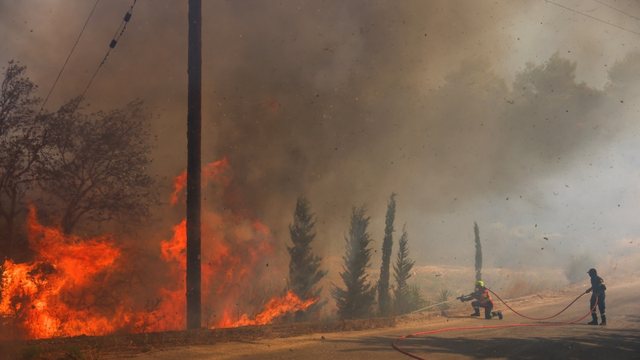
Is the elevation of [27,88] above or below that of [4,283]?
above

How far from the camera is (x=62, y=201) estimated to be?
63.4ft

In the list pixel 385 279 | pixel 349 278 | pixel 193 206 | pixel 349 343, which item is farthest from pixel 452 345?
pixel 385 279

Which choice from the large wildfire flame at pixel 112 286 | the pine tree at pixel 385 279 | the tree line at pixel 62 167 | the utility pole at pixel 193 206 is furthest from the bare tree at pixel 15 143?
the pine tree at pixel 385 279

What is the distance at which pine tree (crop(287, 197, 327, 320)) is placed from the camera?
2702 centimetres

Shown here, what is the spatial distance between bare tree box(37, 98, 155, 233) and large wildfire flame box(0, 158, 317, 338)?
4.15ft

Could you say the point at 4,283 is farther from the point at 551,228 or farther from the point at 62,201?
the point at 551,228

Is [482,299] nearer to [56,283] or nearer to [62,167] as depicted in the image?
[56,283]

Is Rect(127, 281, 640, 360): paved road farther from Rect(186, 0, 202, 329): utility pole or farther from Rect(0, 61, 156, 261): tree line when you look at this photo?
Rect(0, 61, 156, 261): tree line

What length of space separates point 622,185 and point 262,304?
55.7 m

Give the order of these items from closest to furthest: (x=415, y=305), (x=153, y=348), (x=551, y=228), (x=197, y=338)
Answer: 1. (x=153, y=348)
2. (x=197, y=338)
3. (x=415, y=305)
4. (x=551, y=228)

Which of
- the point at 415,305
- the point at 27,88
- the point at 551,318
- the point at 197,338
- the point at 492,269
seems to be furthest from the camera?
the point at 492,269

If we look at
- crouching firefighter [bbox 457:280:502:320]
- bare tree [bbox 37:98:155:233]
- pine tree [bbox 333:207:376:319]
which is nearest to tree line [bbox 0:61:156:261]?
bare tree [bbox 37:98:155:233]

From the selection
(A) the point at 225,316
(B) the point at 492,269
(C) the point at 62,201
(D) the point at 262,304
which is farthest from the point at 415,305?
(B) the point at 492,269

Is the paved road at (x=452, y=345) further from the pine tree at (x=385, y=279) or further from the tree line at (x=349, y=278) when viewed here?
the pine tree at (x=385, y=279)
